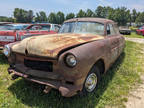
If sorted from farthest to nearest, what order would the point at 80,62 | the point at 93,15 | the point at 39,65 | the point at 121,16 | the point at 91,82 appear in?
1. the point at 93,15
2. the point at 121,16
3. the point at 91,82
4. the point at 39,65
5. the point at 80,62

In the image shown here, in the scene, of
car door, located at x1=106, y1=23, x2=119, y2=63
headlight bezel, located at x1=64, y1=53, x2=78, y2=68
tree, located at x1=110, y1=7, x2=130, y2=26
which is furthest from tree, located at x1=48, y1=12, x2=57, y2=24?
headlight bezel, located at x1=64, y1=53, x2=78, y2=68

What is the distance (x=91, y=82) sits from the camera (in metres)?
2.51

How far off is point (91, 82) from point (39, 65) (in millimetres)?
1148

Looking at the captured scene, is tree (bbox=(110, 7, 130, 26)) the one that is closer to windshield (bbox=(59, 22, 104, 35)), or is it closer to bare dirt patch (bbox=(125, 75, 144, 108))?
windshield (bbox=(59, 22, 104, 35))

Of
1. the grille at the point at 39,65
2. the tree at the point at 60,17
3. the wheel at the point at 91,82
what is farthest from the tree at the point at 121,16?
the grille at the point at 39,65

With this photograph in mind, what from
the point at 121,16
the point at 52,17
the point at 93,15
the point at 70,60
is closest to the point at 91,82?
the point at 70,60

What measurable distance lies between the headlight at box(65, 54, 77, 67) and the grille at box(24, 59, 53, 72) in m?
0.38

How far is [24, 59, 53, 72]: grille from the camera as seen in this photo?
7.15 ft

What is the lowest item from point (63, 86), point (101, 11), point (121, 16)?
point (63, 86)

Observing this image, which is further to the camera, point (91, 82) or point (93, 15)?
point (93, 15)

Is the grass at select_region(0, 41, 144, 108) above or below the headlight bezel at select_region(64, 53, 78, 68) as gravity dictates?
below

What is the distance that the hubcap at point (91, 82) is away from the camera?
241 centimetres

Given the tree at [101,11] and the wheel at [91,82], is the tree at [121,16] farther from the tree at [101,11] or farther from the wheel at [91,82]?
the wheel at [91,82]

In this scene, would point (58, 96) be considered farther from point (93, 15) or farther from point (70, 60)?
point (93, 15)
